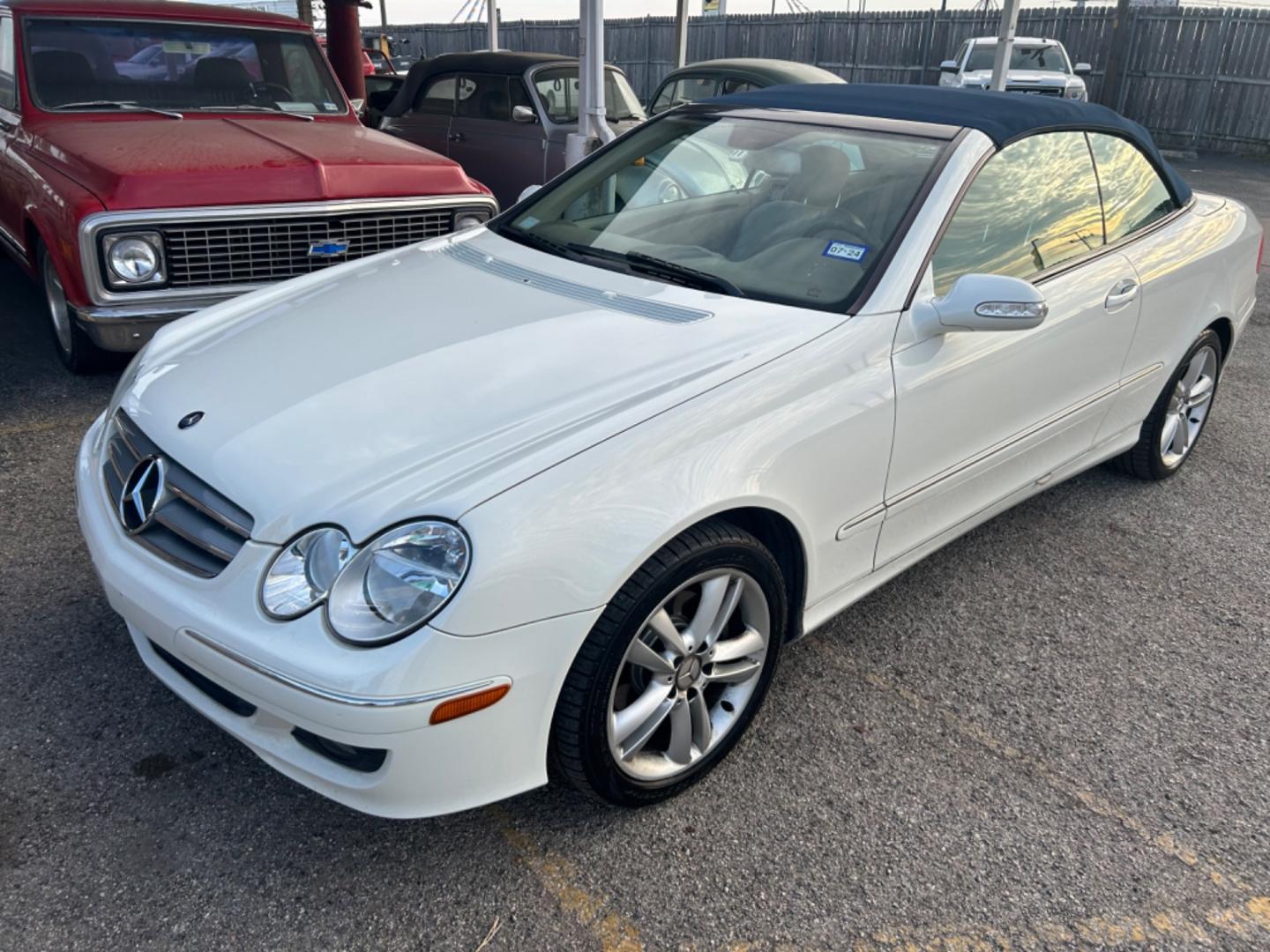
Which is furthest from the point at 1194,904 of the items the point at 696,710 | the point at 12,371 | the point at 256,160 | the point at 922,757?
the point at 12,371

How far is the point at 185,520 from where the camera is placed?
226 cm

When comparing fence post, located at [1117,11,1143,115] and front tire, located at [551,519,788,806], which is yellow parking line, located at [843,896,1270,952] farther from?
fence post, located at [1117,11,1143,115]

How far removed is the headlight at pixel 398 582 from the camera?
1938 millimetres

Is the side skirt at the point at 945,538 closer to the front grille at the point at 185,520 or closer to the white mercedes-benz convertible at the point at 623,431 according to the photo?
the white mercedes-benz convertible at the point at 623,431

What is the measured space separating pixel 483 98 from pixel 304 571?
7.66 m

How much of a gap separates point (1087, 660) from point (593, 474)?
1896mm

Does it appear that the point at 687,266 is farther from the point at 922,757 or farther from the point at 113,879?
the point at 113,879

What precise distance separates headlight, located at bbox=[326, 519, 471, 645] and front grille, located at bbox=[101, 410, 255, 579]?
31cm

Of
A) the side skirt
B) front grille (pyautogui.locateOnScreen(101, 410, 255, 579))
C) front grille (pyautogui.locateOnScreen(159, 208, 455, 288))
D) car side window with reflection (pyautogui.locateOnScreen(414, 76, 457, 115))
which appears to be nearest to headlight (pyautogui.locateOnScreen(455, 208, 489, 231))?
front grille (pyautogui.locateOnScreen(159, 208, 455, 288))

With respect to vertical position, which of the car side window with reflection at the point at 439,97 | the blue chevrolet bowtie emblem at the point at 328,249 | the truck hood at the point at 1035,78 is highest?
the car side window with reflection at the point at 439,97

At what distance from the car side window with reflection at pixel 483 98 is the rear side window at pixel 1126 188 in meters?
5.86

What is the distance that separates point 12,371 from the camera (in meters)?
5.11

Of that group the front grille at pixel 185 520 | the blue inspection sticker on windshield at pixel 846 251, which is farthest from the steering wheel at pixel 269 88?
the blue inspection sticker on windshield at pixel 846 251

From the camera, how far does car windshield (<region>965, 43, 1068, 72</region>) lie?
16.5 meters
